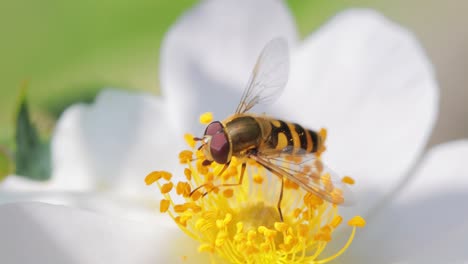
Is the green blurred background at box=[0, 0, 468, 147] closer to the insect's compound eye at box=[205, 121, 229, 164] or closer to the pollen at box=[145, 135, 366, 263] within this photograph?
the pollen at box=[145, 135, 366, 263]

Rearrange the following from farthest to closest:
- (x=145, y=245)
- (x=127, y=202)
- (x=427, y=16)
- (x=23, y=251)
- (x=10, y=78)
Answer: (x=427, y=16)
(x=10, y=78)
(x=127, y=202)
(x=145, y=245)
(x=23, y=251)

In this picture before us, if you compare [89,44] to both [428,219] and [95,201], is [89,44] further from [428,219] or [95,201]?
[428,219]

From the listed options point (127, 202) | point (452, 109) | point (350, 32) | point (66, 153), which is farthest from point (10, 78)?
point (452, 109)

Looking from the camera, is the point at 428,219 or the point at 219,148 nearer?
the point at 219,148

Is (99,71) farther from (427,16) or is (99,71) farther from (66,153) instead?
(427,16)

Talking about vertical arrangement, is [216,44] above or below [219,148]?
above

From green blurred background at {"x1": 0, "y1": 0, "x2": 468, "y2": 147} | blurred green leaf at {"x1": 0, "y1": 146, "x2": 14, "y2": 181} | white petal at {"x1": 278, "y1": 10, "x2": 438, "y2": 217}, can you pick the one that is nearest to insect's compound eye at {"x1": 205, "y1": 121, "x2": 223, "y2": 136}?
white petal at {"x1": 278, "y1": 10, "x2": 438, "y2": 217}

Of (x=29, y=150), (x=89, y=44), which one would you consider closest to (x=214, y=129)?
(x=29, y=150)
